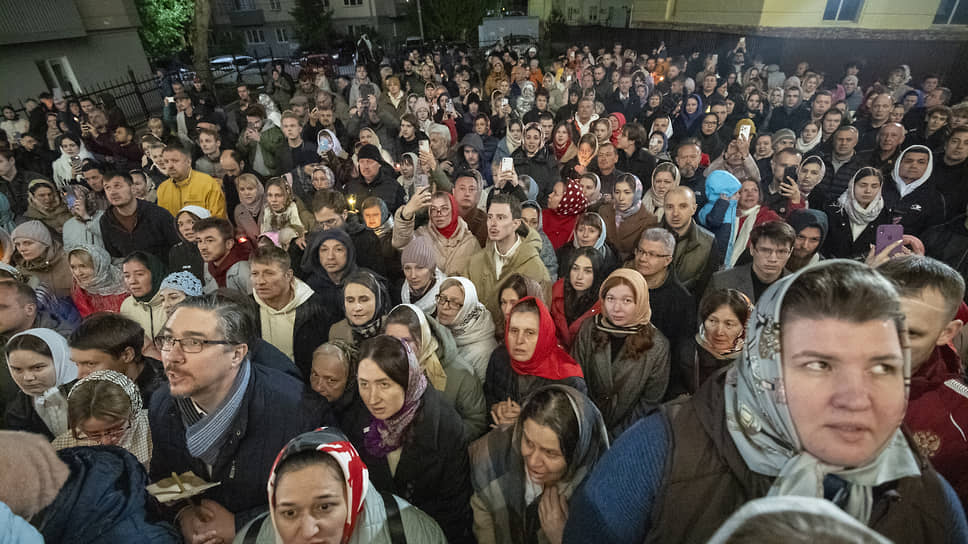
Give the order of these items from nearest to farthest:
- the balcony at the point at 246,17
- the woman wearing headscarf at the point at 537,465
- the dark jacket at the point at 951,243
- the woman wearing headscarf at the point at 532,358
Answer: the woman wearing headscarf at the point at 537,465, the woman wearing headscarf at the point at 532,358, the dark jacket at the point at 951,243, the balcony at the point at 246,17

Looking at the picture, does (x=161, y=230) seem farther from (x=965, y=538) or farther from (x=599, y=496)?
(x=965, y=538)

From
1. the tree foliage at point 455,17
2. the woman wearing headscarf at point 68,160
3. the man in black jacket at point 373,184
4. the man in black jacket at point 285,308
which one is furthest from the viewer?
the tree foliage at point 455,17

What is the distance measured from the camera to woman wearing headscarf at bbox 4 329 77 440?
2305 millimetres

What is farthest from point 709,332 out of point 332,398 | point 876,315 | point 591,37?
point 591,37

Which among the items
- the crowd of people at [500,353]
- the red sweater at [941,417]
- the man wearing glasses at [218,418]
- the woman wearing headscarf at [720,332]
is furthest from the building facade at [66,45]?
the red sweater at [941,417]

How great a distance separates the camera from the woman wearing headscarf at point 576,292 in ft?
10.8

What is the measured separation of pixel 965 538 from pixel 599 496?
89 cm

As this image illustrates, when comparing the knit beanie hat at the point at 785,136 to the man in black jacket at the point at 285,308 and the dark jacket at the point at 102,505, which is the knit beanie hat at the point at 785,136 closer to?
the man in black jacket at the point at 285,308

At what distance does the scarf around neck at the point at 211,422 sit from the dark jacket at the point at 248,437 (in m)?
0.03

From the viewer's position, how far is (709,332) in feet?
8.58

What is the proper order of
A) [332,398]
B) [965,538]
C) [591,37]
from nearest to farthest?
[965,538] < [332,398] < [591,37]

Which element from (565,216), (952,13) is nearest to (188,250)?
(565,216)

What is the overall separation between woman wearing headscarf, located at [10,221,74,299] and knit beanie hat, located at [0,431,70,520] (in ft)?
10.5

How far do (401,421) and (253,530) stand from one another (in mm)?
712
